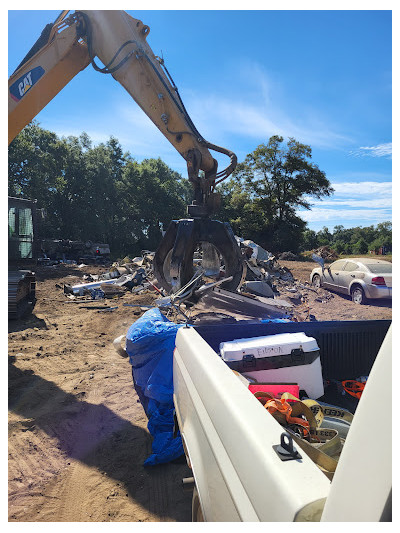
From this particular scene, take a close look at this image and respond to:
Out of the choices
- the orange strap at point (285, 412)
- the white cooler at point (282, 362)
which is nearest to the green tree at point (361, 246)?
the white cooler at point (282, 362)

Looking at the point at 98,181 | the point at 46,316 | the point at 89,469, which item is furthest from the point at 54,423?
the point at 98,181

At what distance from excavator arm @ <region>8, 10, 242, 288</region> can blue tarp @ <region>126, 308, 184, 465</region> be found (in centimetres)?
197

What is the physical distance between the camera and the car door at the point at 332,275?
11781 mm

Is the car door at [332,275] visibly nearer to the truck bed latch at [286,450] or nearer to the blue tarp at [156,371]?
the blue tarp at [156,371]

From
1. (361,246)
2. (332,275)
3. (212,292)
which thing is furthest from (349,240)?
(212,292)

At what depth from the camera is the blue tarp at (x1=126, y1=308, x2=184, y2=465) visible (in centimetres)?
353

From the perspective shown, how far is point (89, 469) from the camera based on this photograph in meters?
3.21

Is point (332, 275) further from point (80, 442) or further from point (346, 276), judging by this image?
point (80, 442)

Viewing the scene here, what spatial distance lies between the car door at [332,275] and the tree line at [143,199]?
52.9ft

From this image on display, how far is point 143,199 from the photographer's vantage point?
31.8 metres

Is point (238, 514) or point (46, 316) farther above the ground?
point (238, 514)

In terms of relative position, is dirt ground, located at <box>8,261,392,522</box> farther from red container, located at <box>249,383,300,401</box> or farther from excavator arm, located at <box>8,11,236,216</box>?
excavator arm, located at <box>8,11,236,216</box>
